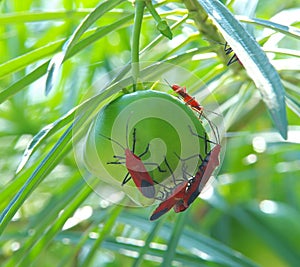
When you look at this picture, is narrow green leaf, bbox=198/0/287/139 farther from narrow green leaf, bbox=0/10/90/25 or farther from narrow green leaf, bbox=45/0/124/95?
narrow green leaf, bbox=0/10/90/25

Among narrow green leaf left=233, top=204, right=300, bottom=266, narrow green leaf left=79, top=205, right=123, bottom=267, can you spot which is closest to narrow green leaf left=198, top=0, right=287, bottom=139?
narrow green leaf left=79, top=205, right=123, bottom=267

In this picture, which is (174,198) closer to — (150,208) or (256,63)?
(256,63)

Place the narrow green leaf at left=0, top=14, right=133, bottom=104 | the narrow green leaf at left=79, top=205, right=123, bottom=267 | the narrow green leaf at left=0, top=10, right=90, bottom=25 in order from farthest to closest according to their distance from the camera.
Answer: the narrow green leaf at left=79, top=205, right=123, bottom=267 < the narrow green leaf at left=0, top=10, right=90, bottom=25 < the narrow green leaf at left=0, top=14, right=133, bottom=104

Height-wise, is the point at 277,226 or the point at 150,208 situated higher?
the point at 277,226

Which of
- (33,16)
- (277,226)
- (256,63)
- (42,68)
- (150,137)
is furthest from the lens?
(277,226)

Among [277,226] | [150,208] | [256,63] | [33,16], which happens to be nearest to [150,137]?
[256,63]

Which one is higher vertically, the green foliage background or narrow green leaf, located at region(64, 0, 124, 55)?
the green foliage background
